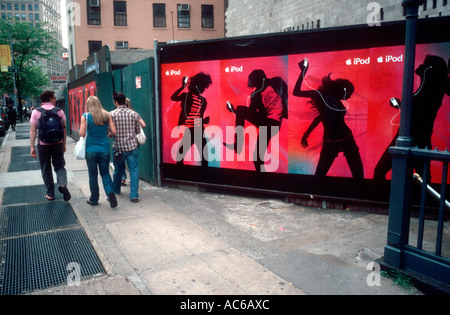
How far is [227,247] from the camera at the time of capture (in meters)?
4.46

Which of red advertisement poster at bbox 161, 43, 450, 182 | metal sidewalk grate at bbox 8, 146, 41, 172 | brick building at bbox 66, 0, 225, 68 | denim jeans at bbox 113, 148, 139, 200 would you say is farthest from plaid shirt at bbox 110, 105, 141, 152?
brick building at bbox 66, 0, 225, 68

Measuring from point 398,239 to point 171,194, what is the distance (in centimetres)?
447

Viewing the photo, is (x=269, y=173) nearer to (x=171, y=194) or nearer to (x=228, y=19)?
(x=171, y=194)

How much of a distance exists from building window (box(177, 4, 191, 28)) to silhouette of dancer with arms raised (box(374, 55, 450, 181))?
31.4 m

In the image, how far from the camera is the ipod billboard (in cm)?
530

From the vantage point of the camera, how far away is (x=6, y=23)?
3972 centimetres

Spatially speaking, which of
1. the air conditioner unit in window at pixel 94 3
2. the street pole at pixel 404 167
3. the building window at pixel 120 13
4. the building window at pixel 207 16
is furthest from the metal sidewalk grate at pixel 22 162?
the building window at pixel 207 16

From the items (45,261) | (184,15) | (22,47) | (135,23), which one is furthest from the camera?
(22,47)

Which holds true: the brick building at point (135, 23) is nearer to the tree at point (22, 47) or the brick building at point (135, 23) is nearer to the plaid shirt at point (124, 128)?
the tree at point (22, 47)

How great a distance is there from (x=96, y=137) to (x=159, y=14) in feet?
99.5

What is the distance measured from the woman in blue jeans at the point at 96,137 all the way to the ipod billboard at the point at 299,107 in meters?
1.59

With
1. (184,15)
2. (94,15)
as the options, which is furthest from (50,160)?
(184,15)

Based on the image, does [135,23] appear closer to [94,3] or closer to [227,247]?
[94,3]
